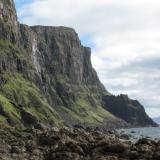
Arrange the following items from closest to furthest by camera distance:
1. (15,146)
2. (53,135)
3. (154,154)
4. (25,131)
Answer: (154,154)
(15,146)
(53,135)
(25,131)

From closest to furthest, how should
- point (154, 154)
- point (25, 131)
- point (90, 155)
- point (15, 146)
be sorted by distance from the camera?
point (154, 154), point (90, 155), point (15, 146), point (25, 131)

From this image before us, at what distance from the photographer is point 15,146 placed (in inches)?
3639

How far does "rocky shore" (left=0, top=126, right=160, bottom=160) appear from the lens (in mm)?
81438

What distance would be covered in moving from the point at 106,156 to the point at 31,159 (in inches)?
437

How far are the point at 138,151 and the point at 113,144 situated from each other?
5666 millimetres

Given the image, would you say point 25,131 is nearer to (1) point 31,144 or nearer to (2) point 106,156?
(1) point 31,144

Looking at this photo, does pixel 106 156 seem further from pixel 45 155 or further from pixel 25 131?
pixel 25 131

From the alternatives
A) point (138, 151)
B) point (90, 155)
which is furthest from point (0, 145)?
point (138, 151)

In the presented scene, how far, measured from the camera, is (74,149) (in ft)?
284

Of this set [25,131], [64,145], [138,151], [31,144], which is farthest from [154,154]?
[25,131]

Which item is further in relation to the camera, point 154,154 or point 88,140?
point 88,140

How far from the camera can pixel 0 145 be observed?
93312mm

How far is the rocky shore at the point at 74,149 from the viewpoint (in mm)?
81438

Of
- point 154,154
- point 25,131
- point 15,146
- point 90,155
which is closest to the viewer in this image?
point 154,154
